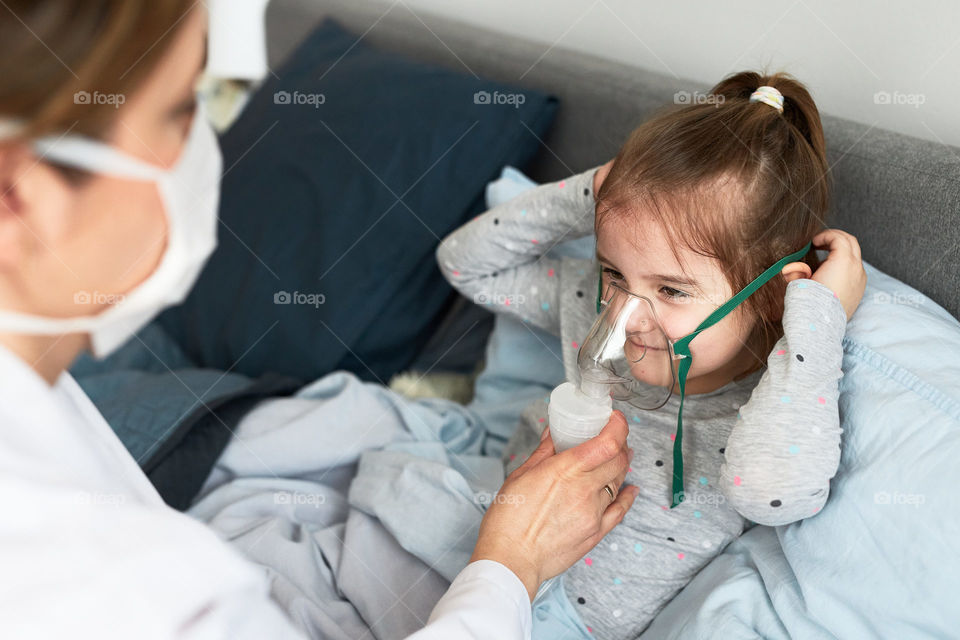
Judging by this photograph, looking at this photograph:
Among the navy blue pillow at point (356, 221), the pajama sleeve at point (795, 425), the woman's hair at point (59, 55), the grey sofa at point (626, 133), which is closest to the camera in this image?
the woman's hair at point (59, 55)

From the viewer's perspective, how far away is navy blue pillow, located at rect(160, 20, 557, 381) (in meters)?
1.47

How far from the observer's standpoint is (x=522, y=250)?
1229mm

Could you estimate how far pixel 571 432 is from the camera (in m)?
0.88

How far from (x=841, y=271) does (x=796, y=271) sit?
5 cm

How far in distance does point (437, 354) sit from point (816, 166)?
0.80m

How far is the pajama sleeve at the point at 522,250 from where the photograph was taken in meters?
1.16

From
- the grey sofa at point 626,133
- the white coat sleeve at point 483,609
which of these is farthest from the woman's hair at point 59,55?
the grey sofa at point 626,133

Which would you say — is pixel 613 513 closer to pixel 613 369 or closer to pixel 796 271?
pixel 613 369

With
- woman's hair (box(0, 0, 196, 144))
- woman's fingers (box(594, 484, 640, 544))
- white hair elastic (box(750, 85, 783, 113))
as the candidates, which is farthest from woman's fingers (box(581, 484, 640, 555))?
woman's hair (box(0, 0, 196, 144))

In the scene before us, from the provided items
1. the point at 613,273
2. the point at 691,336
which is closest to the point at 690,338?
the point at 691,336

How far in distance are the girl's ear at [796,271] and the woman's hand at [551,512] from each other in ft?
0.86

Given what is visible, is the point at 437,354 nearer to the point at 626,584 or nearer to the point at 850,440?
the point at 626,584

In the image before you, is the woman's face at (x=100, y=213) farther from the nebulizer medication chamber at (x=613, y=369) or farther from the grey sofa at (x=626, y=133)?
the grey sofa at (x=626, y=133)

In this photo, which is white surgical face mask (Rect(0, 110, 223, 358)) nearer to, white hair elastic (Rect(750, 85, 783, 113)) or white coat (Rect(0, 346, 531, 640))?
white coat (Rect(0, 346, 531, 640))
